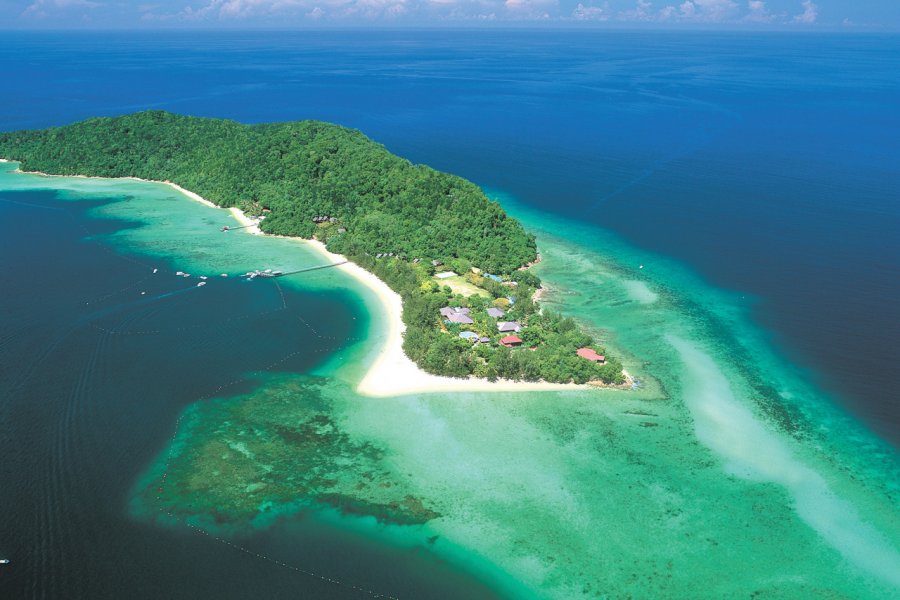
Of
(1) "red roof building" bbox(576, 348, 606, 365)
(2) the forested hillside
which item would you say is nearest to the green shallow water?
(1) "red roof building" bbox(576, 348, 606, 365)

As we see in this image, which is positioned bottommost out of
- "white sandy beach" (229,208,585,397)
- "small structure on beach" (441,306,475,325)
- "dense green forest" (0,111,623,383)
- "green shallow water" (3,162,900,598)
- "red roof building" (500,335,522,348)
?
"green shallow water" (3,162,900,598)

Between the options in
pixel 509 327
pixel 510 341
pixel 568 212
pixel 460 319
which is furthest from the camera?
pixel 568 212

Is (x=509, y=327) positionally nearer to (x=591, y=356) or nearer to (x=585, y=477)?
(x=591, y=356)

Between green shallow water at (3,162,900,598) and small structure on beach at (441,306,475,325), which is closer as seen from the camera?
green shallow water at (3,162,900,598)

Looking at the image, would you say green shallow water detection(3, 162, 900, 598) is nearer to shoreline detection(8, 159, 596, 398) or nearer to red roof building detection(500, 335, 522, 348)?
shoreline detection(8, 159, 596, 398)

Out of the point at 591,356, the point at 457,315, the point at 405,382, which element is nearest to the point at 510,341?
the point at 457,315

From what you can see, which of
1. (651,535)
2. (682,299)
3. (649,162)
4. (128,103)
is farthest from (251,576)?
(128,103)
